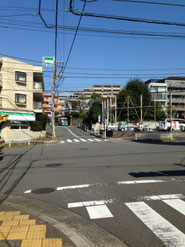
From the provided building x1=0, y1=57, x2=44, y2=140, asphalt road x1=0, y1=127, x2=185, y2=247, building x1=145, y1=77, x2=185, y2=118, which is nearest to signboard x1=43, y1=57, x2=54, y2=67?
building x1=0, y1=57, x2=44, y2=140

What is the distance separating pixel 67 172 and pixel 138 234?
19.7ft

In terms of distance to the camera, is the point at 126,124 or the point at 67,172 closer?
the point at 67,172

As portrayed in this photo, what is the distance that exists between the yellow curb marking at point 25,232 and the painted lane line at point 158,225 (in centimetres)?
187

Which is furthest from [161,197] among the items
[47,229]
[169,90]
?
[169,90]

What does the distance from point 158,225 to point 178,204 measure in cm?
143

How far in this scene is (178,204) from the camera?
5.62 meters

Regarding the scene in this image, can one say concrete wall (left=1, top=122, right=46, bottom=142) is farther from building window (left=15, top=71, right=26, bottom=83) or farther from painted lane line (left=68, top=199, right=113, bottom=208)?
painted lane line (left=68, top=199, right=113, bottom=208)

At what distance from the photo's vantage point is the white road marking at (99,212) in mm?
4992

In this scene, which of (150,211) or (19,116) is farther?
(19,116)

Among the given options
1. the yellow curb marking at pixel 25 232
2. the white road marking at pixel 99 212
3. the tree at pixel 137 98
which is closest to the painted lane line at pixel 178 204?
the white road marking at pixel 99 212

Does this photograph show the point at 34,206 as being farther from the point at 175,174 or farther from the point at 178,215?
the point at 175,174

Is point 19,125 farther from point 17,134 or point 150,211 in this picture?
point 150,211

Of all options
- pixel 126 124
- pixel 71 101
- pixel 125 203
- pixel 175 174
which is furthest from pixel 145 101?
pixel 125 203

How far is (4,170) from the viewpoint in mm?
10383
